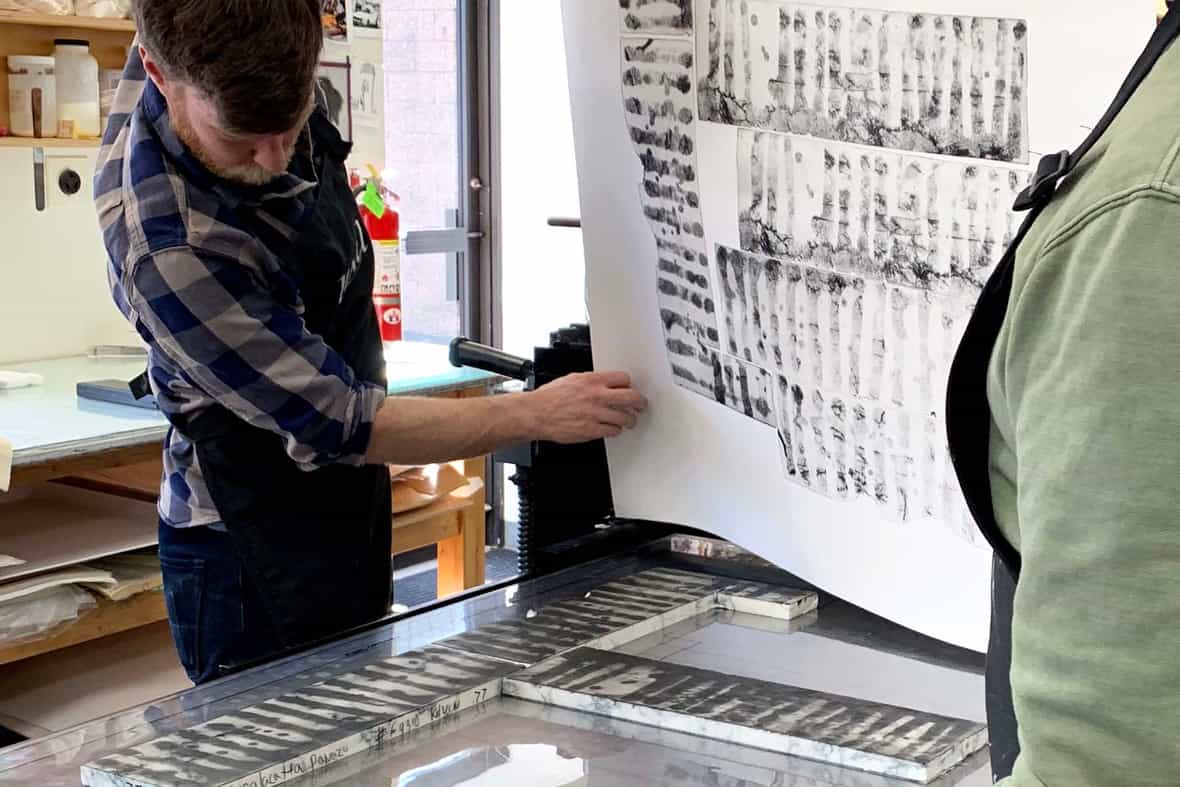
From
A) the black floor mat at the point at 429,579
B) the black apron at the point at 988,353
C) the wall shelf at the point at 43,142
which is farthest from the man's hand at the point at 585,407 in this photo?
the black floor mat at the point at 429,579

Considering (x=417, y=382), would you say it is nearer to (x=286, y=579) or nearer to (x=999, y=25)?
(x=286, y=579)

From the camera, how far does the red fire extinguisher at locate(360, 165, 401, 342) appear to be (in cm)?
342

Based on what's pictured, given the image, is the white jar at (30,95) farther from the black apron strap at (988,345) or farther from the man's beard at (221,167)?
the black apron strap at (988,345)

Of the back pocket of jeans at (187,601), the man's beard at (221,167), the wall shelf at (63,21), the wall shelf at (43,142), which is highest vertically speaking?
the wall shelf at (63,21)

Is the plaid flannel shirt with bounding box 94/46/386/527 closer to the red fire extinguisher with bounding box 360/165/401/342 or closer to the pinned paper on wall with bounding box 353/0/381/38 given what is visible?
the red fire extinguisher with bounding box 360/165/401/342

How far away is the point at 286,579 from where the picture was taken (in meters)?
1.48

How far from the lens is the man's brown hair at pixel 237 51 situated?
1.23m

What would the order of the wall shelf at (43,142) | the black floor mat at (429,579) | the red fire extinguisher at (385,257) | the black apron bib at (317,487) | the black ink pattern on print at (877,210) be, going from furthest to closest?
the black floor mat at (429,579)
the red fire extinguisher at (385,257)
the wall shelf at (43,142)
the black apron bib at (317,487)
the black ink pattern on print at (877,210)

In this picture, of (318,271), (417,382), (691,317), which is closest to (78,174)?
(417,382)

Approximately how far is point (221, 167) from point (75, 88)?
1.73 metres

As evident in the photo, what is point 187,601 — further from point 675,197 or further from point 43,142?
point 43,142

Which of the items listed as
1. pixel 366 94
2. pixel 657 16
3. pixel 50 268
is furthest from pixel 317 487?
pixel 366 94

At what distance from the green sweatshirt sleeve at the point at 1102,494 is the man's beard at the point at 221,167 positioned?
99cm

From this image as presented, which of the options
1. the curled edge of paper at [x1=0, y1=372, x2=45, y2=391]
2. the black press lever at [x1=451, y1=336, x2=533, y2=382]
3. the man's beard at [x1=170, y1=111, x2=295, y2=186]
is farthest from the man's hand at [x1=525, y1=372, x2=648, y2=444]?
the curled edge of paper at [x1=0, y1=372, x2=45, y2=391]
